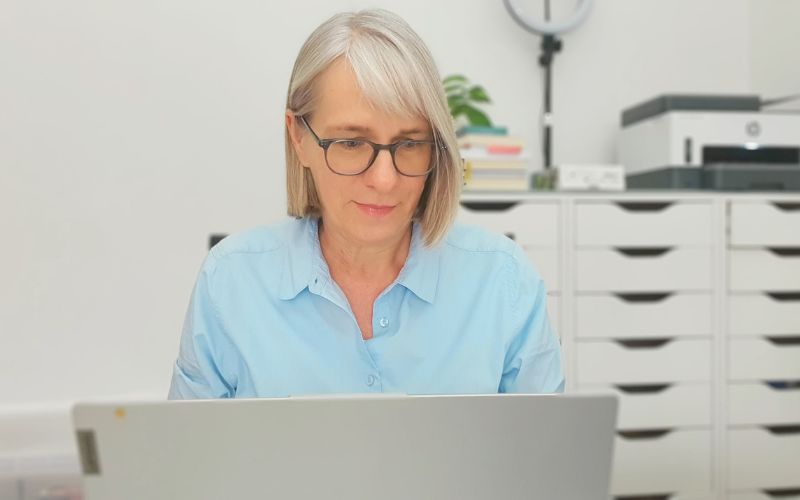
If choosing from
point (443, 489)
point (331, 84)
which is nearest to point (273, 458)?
point (443, 489)

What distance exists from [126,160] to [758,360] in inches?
83.7

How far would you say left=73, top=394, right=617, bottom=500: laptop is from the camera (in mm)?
604

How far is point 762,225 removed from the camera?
2.36 m

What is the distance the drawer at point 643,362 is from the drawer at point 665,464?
0.18 metres

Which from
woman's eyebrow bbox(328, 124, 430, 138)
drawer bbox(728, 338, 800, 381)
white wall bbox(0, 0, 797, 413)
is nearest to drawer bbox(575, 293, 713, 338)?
drawer bbox(728, 338, 800, 381)

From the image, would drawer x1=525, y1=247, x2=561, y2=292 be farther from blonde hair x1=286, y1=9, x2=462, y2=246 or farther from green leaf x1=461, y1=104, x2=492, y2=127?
blonde hair x1=286, y1=9, x2=462, y2=246

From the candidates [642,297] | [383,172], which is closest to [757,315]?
[642,297]

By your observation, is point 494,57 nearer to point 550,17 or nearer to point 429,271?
point 550,17

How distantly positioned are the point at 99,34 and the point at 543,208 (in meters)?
1.53

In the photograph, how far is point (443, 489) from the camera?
62 centimetres

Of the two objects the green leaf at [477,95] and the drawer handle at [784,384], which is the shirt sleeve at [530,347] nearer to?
the green leaf at [477,95]

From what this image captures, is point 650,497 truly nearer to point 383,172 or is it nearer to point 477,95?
point 477,95

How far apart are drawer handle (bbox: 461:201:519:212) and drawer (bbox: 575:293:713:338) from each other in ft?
1.18

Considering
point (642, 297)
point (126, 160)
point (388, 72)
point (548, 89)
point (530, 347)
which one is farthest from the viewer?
point (548, 89)
